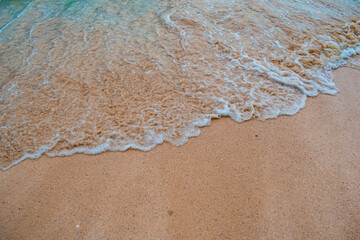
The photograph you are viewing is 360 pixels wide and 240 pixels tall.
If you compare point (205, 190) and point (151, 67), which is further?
point (151, 67)

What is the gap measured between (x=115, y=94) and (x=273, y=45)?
3.59 metres

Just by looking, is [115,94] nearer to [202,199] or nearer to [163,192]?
[163,192]

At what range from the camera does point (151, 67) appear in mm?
3803

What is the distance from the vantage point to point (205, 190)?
2199mm

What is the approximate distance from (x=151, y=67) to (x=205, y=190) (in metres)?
2.55

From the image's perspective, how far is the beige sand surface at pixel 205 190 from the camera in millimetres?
1958

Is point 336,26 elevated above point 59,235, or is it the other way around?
point 336,26

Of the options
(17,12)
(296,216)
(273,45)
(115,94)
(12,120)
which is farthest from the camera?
(17,12)

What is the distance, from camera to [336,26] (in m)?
5.18

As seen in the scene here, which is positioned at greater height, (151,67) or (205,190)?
(151,67)

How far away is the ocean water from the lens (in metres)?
2.82

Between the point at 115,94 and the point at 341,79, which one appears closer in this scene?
the point at 115,94

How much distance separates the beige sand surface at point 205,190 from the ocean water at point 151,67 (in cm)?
29

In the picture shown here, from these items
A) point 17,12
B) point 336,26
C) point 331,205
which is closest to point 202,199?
point 331,205
